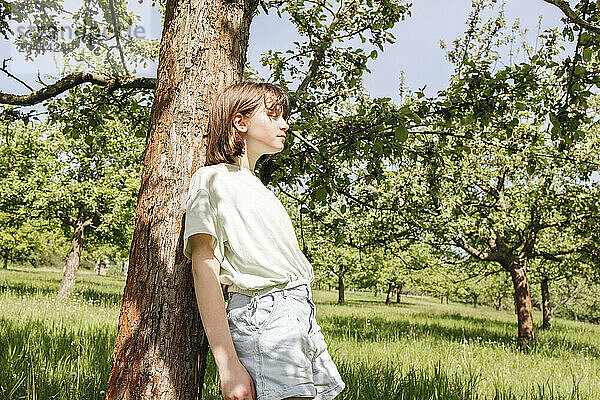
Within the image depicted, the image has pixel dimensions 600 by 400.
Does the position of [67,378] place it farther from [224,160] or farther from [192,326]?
[224,160]

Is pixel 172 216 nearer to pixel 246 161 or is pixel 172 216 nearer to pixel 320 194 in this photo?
pixel 246 161

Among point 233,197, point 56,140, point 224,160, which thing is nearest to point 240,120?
point 224,160

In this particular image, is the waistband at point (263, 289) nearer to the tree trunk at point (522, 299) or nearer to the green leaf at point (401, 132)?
the green leaf at point (401, 132)

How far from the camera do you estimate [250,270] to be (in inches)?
66.4

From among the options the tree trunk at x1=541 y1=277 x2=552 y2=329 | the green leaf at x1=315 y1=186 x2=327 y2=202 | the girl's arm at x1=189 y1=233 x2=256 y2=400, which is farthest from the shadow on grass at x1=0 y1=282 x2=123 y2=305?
the tree trunk at x1=541 y1=277 x2=552 y2=329

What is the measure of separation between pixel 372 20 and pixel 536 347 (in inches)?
314

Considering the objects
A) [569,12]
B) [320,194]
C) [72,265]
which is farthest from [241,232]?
[72,265]

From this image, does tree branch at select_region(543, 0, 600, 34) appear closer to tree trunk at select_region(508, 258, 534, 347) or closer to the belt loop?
the belt loop

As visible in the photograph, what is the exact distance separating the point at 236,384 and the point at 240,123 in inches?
43.4

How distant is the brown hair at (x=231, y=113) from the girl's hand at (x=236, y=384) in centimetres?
90

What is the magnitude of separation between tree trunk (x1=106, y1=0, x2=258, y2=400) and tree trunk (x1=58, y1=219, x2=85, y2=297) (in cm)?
1337

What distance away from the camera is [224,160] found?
191 centimetres

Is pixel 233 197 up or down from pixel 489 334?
up

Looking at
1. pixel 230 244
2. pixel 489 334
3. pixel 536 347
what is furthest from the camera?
pixel 489 334
